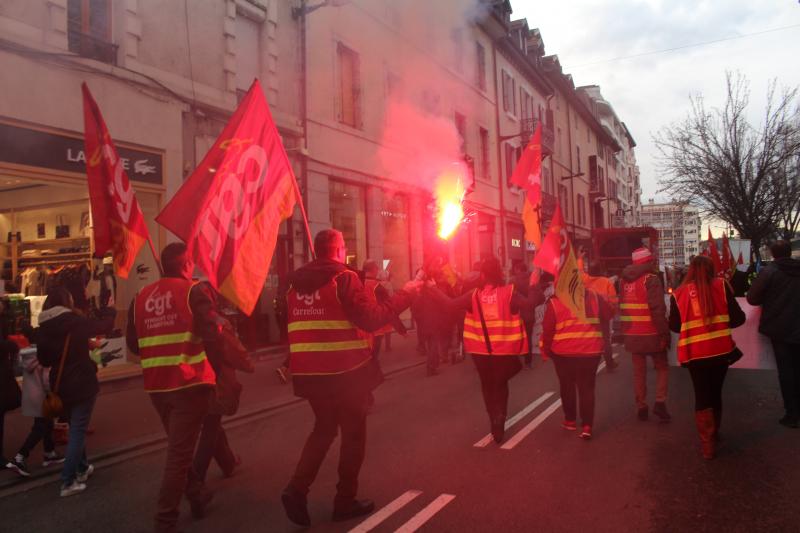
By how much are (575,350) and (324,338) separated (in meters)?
2.56

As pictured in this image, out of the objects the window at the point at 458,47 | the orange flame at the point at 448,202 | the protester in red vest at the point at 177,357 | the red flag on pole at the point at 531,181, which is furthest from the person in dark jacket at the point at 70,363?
the window at the point at 458,47

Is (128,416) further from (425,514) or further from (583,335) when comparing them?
(583,335)

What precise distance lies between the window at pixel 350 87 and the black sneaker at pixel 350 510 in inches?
448

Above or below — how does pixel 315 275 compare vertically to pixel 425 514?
above

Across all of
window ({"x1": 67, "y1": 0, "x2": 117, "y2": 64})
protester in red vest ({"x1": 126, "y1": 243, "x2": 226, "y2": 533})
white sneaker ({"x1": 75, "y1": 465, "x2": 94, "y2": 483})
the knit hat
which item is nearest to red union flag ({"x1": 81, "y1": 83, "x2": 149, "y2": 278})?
protester in red vest ({"x1": 126, "y1": 243, "x2": 226, "y2": 533})

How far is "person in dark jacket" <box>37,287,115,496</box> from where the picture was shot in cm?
426

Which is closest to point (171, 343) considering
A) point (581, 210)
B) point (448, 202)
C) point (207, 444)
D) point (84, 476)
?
point (207, 444)

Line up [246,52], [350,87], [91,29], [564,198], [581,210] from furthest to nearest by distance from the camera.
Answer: [581,210] < [564,198] < [350,87] < [246,52] < [91,29]

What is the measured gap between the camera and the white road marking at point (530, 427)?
499cm

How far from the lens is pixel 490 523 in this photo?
3.36 metres

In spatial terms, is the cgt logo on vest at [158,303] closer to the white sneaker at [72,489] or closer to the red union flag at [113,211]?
the red union flag at [113,211]

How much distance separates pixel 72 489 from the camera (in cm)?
433

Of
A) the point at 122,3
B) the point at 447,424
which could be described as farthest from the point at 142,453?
the point at 122,3

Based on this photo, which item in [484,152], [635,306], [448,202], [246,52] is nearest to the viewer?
[635,306]
